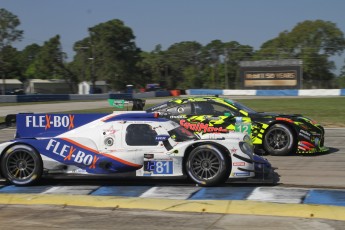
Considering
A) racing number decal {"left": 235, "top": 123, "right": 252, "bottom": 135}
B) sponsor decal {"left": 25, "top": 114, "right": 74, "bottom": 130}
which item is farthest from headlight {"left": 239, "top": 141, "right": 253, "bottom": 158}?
sponsor decal {"left": 25, "top": 114, "right": 74, "bottom": 130}

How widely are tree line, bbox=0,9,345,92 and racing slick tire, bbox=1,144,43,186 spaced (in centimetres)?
6793

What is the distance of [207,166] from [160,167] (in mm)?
718

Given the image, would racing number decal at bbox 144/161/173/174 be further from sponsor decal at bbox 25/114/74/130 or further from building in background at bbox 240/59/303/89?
building in background at bbox 240/59/303/89

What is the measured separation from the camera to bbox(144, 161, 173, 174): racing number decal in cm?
767

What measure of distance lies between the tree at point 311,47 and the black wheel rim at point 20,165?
314 feet

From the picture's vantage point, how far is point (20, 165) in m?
7.98

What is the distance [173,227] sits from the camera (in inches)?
220

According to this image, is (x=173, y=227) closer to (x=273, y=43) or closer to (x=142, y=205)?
(x=142, y=205)

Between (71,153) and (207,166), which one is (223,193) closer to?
(207,166)

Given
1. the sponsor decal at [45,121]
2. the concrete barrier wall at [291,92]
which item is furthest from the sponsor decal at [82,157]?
the concrete barrier wall at [291,92]

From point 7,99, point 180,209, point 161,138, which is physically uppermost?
point 7,99

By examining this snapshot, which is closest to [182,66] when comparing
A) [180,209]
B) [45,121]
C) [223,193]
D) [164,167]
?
[45,121]

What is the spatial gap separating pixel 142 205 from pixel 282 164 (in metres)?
4.04

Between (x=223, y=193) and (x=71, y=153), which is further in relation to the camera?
(x=71, y=153)
